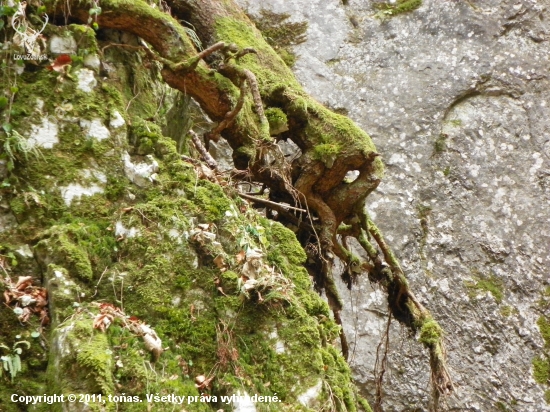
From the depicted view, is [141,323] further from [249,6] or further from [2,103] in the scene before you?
[249,6]

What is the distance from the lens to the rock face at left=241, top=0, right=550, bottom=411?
214 inches

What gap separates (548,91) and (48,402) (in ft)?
21.8

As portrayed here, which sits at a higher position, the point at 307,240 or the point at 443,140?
the point at 307,240

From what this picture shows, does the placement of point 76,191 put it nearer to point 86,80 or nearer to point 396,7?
point 86,80

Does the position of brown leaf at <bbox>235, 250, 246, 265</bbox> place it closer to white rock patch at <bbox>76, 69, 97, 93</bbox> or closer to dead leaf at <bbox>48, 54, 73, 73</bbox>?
white rock patch at <bbox>76, 69, 97, 93</bbox>

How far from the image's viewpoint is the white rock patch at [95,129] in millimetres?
2707

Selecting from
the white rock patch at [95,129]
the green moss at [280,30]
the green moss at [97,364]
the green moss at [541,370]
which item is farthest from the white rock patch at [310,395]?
the green moss at [280,30]

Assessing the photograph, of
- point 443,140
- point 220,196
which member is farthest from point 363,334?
point 220,196

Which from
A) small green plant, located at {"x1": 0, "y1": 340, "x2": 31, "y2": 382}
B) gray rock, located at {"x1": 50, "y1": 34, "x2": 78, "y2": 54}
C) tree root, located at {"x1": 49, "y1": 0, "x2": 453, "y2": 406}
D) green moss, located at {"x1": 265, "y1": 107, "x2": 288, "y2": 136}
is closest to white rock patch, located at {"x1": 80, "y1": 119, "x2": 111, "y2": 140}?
gray rock, located at {"x1": 50, "y1": 34, "x2": 78, "y2": 54}

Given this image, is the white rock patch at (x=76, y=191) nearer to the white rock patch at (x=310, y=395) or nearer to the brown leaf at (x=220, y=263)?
the brown leaf at (x=220, y=263)

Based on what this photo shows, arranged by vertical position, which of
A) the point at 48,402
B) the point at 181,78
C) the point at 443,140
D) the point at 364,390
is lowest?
the point at 364,390

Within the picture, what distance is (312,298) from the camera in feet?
9.19

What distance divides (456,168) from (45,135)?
4.96 metres

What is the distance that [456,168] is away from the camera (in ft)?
20.6
